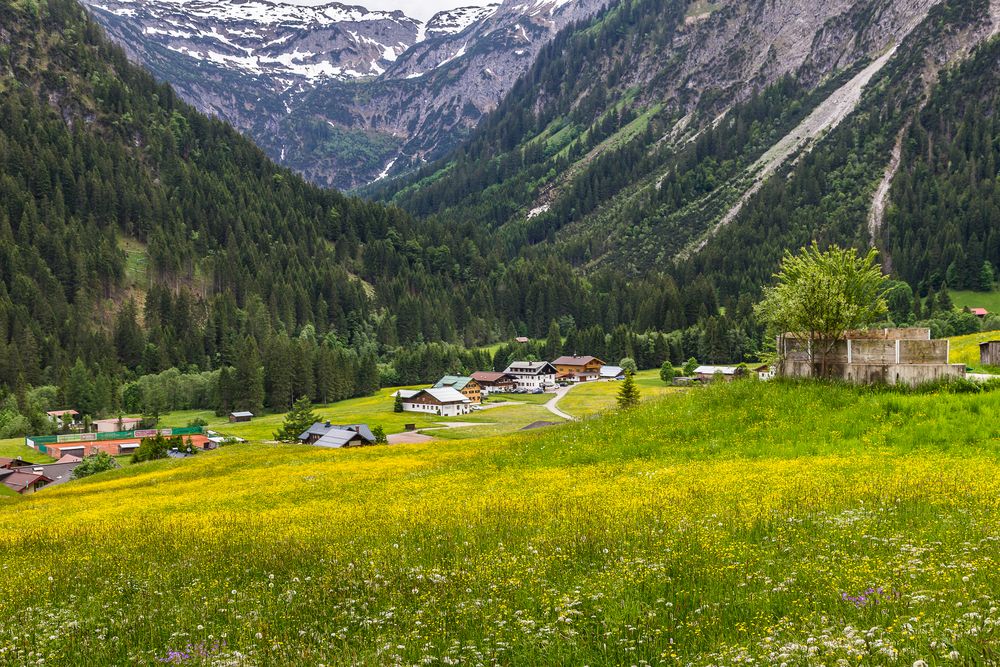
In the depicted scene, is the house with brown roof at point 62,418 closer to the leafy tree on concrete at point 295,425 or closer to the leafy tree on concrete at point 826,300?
the leafy tree on concrete at point 295,425

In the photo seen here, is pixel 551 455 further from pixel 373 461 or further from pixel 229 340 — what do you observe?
pixel 229 340

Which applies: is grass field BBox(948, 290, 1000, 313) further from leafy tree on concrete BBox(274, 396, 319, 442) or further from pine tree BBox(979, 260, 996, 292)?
leafy tree on concrete BBox(274, 396, 319, 442)

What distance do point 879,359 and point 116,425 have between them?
133 metres

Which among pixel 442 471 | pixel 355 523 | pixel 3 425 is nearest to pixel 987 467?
pixel 355 523

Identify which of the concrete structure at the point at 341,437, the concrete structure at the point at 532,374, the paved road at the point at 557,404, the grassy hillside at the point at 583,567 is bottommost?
the paved road at the point at 557,404

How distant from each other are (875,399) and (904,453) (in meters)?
5.31

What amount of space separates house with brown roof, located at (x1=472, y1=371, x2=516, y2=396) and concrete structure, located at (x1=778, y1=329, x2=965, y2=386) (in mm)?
130238

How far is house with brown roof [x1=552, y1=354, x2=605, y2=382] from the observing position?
175250 mm

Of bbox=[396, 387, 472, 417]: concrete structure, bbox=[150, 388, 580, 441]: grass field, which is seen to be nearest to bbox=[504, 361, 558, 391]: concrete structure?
bbox=[150, 388, 580, 441]: grass field

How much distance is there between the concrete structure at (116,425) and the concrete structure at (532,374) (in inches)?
3581

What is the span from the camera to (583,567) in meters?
11.7

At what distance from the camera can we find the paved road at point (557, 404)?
110m

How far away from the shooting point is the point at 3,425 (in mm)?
114312

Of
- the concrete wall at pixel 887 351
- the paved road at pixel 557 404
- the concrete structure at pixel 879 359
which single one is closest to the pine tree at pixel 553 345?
the paved road at pixel 557 404
